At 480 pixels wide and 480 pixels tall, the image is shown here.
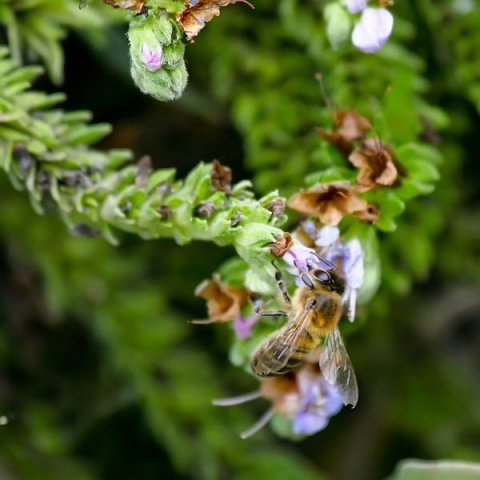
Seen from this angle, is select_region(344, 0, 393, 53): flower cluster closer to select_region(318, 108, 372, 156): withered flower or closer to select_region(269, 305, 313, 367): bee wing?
select_region(318, 108, 372, 156): withered flower

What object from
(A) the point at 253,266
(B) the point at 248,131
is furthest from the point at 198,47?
(A) the point at 253,266

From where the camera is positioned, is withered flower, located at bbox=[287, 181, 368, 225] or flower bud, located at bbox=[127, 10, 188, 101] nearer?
flower bud, located at bbox=[127, 10, 188, 101]

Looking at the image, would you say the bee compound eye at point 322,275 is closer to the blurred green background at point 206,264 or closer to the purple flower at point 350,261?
the purple flower at point 350,261

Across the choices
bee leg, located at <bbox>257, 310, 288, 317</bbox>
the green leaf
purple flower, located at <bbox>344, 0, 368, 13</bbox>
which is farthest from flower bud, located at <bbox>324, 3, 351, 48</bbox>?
the green leaf

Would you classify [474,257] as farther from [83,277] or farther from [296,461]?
[83,277]

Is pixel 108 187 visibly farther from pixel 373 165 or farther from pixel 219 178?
pixel 373 165
